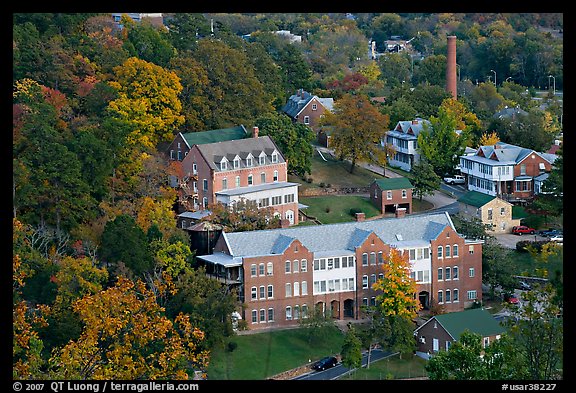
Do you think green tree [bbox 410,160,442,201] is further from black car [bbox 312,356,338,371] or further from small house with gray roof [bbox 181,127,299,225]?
black car [bbox 312,356,338,371]

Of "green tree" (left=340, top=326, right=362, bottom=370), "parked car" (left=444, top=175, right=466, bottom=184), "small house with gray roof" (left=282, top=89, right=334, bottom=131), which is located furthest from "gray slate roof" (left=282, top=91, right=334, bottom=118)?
"green tree" (left=340, top=326, right=362, bottom=370)

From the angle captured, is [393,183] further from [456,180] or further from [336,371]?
[336,371]

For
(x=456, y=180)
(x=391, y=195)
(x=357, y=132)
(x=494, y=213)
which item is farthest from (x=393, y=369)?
(x=456, y=180)

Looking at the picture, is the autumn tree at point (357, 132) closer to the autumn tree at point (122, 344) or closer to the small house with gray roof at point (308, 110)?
the small house with gray roof at point (308, 110)

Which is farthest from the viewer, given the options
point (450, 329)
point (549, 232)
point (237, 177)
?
point (549, 232)
